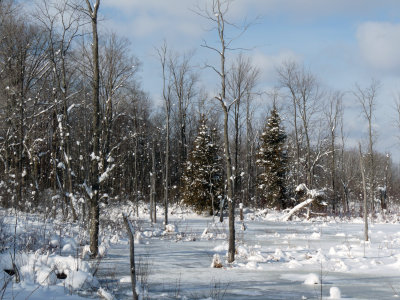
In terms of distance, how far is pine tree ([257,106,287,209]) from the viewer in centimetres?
3166

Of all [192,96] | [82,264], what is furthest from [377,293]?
[192,96]

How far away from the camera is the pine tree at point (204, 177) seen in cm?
2689

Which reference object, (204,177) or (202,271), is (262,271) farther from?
(204,177)

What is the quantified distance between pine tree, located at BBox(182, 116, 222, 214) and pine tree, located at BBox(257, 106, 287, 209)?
230 inches

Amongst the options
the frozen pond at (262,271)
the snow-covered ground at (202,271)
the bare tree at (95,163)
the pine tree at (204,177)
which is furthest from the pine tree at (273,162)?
the bare tree at (95,163)

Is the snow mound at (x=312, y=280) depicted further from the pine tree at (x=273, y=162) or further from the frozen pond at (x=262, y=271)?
the pine tree at (x=273, y=162)

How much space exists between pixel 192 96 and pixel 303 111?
14568 mm

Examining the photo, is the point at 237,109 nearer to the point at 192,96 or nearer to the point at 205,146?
the point at 205,146

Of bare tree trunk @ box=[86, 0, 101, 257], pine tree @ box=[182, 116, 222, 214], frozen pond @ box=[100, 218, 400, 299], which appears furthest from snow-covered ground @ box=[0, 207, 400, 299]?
pine tree @ box=[182, 116, 222, 214]

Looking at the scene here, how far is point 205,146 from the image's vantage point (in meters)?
27.4

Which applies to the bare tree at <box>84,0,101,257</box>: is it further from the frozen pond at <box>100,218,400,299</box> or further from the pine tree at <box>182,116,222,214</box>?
the pine tree at <box>182,116,222,214</box>

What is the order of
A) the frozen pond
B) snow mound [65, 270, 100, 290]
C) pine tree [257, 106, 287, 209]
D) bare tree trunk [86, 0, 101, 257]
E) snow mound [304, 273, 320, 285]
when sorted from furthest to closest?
pine tree [257, 106, 287, 209]
bare tree trunk [86, 0, 101, 257]
snow mound [304, 273, 320, 285]
the frozen pond
snow mound [65, 270, 100, 290]

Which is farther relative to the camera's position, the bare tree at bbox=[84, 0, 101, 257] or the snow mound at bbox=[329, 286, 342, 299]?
the bare tree at bbox=[84, 0, 101, 257]

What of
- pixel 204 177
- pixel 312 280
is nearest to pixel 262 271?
pixel 312 280
